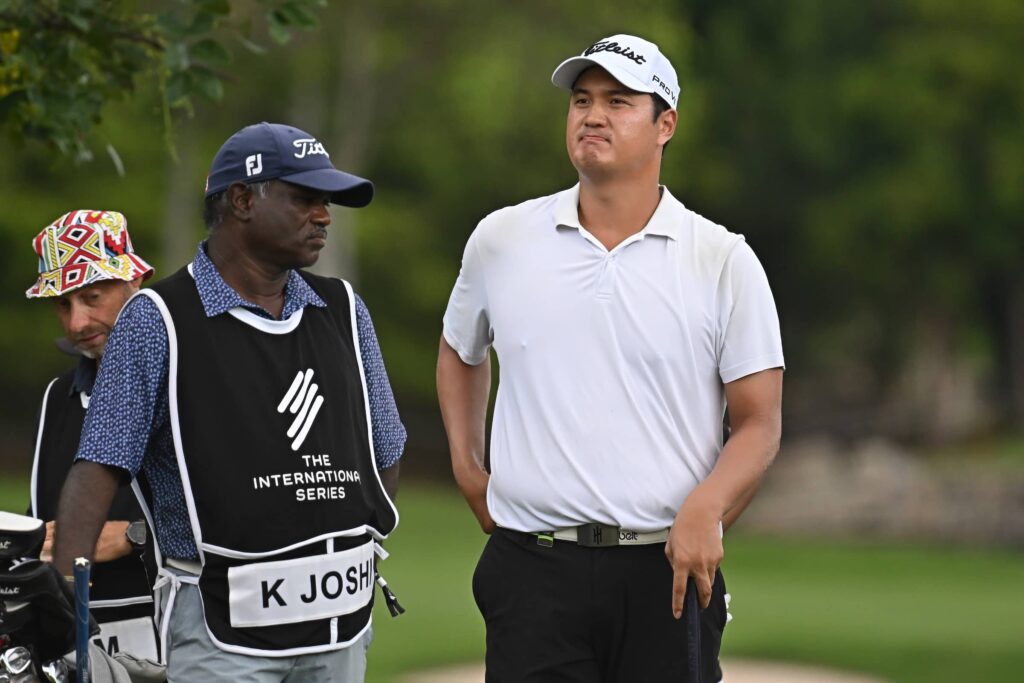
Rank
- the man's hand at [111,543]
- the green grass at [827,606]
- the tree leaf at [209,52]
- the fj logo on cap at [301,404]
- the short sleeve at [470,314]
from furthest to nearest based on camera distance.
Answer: the green grass at [827,606]
the tree leaf at [209,52]
the man's hand at [111,543]
the short sleeve at [470,314]
the fj logo on cap at [301,404]

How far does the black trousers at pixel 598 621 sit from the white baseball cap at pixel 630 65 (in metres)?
1.03

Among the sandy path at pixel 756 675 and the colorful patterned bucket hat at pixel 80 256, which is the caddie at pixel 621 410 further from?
the sandy path at pixel 756 675

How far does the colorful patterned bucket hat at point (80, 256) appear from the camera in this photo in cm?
449

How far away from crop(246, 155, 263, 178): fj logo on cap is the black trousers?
3.35 ft

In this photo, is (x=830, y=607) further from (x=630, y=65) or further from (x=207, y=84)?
(x=630, y=65)

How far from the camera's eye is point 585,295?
3938mm

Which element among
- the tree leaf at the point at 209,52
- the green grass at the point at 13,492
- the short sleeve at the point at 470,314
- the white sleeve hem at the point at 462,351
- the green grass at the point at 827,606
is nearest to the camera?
the short sleeve at the point at 470,314

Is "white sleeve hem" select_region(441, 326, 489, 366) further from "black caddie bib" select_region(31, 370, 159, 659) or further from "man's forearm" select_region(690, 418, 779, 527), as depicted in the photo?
"black caddie bib" select_region(31, 370, 159, 659)

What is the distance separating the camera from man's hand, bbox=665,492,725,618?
374cm

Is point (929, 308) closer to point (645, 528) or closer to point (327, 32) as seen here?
point (327, 32)

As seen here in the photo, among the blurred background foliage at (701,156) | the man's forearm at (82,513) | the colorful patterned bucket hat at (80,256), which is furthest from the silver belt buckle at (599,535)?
the blurred background foliage at (701,156)

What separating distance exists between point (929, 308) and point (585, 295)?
33637mm

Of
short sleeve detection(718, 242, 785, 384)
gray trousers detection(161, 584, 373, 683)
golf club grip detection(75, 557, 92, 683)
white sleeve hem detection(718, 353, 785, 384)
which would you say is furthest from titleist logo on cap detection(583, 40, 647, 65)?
golf club grip detection(75, 557, 92, 683)

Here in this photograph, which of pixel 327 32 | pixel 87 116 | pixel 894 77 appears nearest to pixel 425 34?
pixel 327 32
